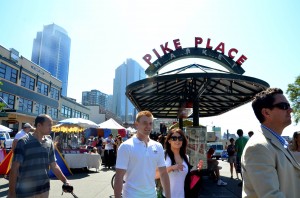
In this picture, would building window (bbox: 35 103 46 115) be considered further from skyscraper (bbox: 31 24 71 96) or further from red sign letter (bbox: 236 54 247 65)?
skyscraper (bbox: 31 24 71 96)

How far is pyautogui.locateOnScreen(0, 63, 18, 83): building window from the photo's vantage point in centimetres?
3691

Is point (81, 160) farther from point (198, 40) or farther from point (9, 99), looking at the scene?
point (9, 99)

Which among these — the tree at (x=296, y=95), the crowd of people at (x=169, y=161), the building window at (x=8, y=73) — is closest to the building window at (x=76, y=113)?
the building window at (x=8, y=73)

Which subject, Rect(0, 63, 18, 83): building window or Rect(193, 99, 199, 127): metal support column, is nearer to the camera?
Rect(193, 99, 199, 127): metal support column

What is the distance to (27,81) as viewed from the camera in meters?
44.2

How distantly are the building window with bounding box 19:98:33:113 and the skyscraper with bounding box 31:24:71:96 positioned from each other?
100400 mm

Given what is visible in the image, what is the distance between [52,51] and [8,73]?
363ft

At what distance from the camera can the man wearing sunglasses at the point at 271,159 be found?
1.91 metres

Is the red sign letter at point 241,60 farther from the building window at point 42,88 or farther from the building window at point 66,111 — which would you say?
the building window at point 66,111

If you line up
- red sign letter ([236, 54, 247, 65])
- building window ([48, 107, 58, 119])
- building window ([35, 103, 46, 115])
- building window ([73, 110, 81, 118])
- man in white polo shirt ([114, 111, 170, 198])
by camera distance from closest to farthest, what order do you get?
man in white polo shirt ([114, 111, 170, 198]), red sign letter ([236, 54, 247, 65]), building window ([35, 103, 46, 115]), building window ([48, 107, 58, 119]), building window ([73, 110, 81, 118])

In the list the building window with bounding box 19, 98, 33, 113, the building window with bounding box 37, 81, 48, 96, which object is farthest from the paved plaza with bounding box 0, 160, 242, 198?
the building window with bounding box 37, 81, 48, 96

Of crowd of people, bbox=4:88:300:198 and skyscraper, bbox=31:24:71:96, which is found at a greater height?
skyscraper, bbox=31:24:71:96

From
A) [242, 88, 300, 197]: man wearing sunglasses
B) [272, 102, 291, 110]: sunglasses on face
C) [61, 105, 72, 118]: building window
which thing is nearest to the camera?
[242, 88, 300, 197]: man wearing sunglasses

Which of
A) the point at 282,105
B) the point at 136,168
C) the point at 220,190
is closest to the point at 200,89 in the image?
the point at 220,190
